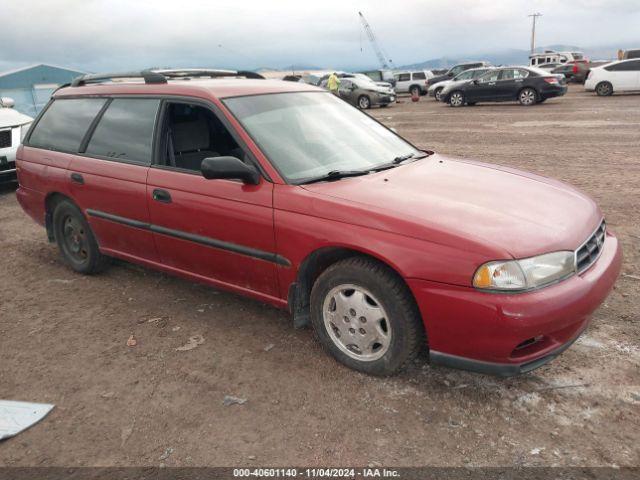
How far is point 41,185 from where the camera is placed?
192 inches

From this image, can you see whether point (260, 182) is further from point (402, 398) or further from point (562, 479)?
point (562, 479)

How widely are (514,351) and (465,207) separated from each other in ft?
2.59

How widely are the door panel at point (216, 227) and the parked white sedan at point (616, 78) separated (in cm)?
2287

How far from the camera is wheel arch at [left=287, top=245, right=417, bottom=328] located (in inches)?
122

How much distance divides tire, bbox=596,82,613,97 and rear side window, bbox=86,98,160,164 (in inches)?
900

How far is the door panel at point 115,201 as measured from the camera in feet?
13.1

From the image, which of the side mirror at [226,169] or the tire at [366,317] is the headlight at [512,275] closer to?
the tire at [366,317]

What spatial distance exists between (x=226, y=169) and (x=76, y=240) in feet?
7.84

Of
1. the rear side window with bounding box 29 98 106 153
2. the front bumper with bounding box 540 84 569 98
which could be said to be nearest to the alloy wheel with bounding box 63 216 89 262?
the rear side window with bounding box 29 98 106 153

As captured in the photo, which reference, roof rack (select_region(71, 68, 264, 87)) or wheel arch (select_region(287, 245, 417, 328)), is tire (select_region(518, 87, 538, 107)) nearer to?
roof rack (select_region(71, 68, 264, 87))

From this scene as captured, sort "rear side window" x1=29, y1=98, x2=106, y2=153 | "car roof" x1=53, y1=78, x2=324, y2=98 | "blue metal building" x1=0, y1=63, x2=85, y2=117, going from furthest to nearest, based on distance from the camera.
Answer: "blue metal building" x1=0, y1=63, x2=85, y2=117 → "rear side window" x1=29, y1=98, x2=106, y2=153 → "car roof" x1=53, y1=78, x2=324, y2=98

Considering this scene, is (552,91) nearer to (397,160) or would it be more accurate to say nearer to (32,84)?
(397,160)

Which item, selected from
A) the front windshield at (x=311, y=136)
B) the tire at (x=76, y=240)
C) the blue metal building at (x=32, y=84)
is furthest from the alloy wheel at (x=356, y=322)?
the blue metal building at (x=32, y=84)

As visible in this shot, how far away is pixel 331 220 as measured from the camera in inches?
118
